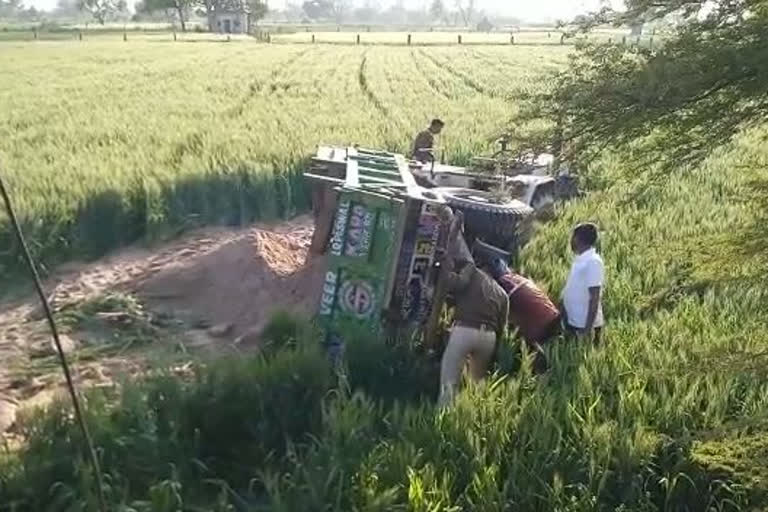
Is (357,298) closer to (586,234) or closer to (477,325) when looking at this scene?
(477,325)

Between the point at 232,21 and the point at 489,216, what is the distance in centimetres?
7762

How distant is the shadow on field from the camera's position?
33.0 ft

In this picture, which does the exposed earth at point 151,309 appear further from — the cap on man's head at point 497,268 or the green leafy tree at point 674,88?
the green leafy tree at point 674,88

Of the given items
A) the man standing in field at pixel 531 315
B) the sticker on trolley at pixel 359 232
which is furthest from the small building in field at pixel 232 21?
the man standing in field at pixel 531 315

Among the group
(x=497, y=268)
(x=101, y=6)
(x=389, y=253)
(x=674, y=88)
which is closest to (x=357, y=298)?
(x=389, y=253)

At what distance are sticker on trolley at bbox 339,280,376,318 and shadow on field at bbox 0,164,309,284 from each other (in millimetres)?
4498

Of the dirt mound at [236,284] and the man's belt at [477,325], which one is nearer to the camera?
the man's belt at [477,325]

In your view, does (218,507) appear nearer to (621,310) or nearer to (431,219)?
(431,219)

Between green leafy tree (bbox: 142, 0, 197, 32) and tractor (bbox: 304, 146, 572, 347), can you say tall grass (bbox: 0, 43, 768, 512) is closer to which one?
tractor (bbox: 304, 146, 572, 347)

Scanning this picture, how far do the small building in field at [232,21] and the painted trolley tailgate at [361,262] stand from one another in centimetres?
7672

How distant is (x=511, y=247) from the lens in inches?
334

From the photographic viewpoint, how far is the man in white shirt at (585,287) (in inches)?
239

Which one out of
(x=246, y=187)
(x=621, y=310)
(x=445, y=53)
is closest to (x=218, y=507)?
(x=621, y=310)

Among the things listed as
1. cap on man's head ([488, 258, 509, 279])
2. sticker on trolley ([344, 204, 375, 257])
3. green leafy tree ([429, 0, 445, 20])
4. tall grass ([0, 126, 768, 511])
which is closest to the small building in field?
sticker on trolley ([344, 204, 375, 257])
